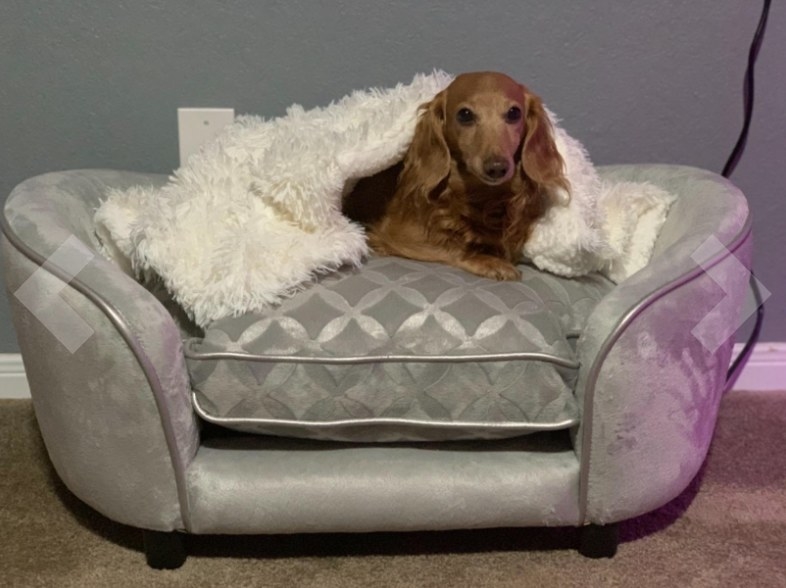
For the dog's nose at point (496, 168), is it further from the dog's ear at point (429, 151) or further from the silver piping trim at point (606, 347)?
the silver piping trim at point (606, 347)

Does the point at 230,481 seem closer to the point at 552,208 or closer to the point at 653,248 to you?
the point at 552,208

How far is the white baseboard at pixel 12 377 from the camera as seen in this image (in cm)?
154

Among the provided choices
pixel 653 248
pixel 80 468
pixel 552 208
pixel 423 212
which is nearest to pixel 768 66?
pixel 653 248

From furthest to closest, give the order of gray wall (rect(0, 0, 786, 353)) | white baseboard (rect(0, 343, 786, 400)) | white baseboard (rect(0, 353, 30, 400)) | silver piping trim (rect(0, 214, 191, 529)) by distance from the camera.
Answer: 1. white baseboard (rect(0, 343, 786, 400))
2. white baseboard (rect(0, 353, 30, 400))
3. gray wall (rect(0, 0, 786, 353))
4. silver piping trim (rect(0, 214, 191, 529))

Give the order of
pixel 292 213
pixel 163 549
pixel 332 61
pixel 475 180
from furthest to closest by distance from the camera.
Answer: pixel 332 61, pixel 475 180, pixel 292 213, pixel 163 549

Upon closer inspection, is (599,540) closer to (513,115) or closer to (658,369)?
(658,369)

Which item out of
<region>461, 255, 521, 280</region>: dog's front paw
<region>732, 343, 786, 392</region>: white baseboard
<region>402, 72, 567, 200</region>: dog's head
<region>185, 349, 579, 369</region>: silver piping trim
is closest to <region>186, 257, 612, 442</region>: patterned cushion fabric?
<region>185, 349, 579, 369</region>: silver piping trim

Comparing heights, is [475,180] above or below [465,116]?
below

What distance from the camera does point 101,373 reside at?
3.14 ft

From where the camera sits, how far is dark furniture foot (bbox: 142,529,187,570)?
1050 millimetres

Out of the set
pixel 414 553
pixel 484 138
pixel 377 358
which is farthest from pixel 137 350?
pixel 484 138

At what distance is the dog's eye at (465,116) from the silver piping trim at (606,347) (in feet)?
1.35

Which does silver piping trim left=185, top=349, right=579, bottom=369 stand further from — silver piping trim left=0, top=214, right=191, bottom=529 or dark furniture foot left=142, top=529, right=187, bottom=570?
dark furniture foot left=142, top=529, right=187, bottom=570

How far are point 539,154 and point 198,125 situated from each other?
2.20 ft
